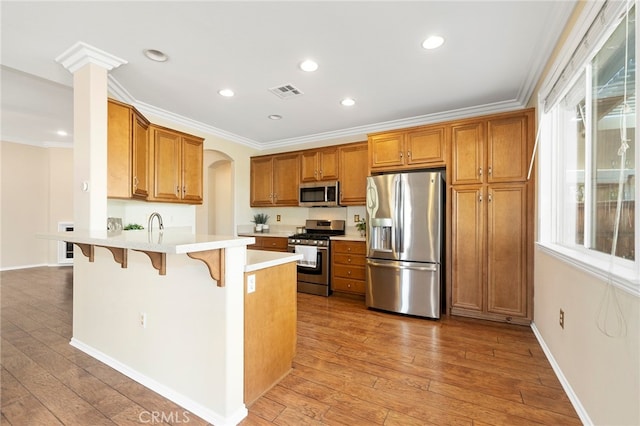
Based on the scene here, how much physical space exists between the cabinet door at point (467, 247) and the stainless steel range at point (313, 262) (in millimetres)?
1725

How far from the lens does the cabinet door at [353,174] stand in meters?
4.32

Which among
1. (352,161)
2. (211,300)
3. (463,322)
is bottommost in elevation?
(463,322)

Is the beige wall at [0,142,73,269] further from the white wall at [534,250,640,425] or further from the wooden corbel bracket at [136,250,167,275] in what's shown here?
the white wall at [534,250,640,425]

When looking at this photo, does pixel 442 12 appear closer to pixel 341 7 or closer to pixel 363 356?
pixel 341 7

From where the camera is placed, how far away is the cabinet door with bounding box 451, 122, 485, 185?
3.23m

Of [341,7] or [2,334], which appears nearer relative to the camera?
[341,7]

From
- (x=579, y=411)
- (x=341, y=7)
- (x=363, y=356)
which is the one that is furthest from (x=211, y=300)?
(x=579, y=411)

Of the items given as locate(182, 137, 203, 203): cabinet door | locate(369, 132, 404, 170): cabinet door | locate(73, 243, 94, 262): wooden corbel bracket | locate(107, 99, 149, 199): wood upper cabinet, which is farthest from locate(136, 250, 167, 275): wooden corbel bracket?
locate(369, 132, 404, 170): cabinet door

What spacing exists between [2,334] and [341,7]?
426 cm

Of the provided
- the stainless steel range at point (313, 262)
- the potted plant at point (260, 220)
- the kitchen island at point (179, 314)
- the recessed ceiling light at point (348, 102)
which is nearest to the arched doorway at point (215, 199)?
the potted plant at point (260, 220)

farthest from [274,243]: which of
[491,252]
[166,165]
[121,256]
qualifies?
[491,252]

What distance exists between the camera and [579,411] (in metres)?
1.67

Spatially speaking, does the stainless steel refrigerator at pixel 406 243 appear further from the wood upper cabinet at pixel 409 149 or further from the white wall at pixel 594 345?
the white wall at pixel 594 345

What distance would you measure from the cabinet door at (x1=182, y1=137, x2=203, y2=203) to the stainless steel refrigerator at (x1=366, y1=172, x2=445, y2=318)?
8.01ft
